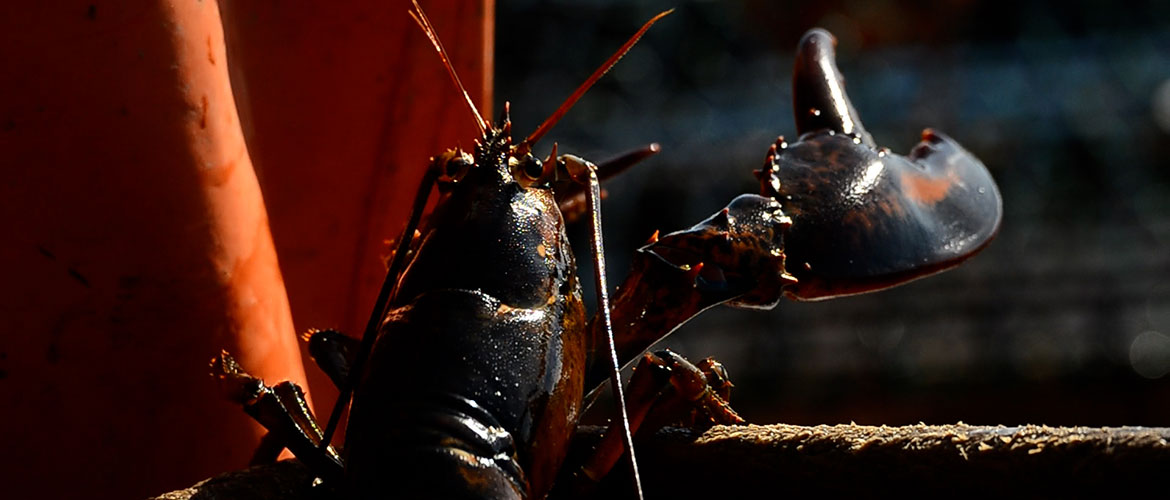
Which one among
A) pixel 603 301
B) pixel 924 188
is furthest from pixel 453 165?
pixel 924 188

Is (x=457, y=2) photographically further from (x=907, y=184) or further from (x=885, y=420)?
(x=885, y=420)

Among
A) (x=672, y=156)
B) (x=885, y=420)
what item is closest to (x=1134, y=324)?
(x=885, y=420)

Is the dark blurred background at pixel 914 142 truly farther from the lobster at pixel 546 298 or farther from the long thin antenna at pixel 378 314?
the long thin antenna at pixel 378 314

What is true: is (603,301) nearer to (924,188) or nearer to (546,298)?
(546,298)

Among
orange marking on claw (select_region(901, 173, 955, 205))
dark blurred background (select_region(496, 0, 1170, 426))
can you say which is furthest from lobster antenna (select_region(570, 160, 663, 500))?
dark blurred background (select_region(496, 0, 1170, 426))

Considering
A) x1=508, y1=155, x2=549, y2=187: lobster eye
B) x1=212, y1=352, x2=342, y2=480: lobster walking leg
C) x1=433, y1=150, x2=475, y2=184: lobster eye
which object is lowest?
x1=212, y1=352, x2=342, y2=480: lobster walking leg

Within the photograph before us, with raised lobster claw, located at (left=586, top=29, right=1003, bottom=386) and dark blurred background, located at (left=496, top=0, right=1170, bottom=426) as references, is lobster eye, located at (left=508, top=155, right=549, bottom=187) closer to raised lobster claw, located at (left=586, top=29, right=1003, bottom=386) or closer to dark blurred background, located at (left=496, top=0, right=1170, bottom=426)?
raised lobster claw, located at (left=586, top=29, right=1003, bottom=386)
